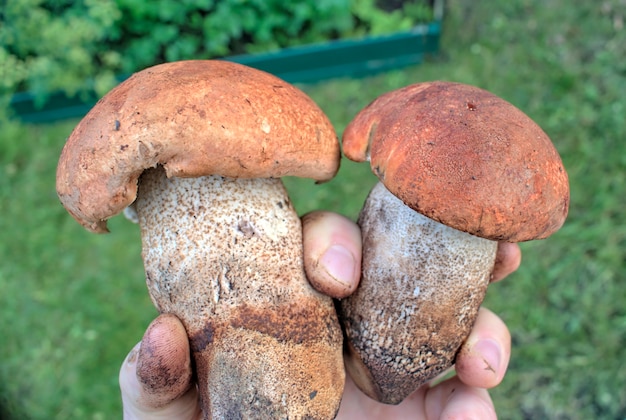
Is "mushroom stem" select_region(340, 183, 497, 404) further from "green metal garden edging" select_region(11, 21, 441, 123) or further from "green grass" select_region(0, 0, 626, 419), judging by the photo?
"green metal garden edging" select_region(11, 21, 441, 123)

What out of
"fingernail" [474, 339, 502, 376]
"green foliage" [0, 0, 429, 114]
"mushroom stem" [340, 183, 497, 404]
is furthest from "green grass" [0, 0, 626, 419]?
"mushroom stem" [340, 183, 497, 404]

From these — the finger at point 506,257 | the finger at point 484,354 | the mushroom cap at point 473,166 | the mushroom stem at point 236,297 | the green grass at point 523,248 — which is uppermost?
the mushroom cap at point 473,166

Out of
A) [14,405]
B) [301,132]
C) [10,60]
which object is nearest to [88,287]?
[14,405]

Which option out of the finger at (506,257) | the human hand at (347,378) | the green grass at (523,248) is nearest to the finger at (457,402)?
the human hand at (347,378)

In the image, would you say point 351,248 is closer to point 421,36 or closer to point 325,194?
point 325,194

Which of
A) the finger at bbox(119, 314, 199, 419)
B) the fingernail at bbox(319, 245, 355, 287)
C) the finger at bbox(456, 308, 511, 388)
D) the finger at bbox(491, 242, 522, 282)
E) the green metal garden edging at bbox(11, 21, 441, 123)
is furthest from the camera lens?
the green metal garden edging at bbox(11, 21, 441, 123)

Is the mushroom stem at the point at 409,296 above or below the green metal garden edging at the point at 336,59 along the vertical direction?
above

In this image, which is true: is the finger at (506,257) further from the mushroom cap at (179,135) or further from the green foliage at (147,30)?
the green foliage at (147,30)
